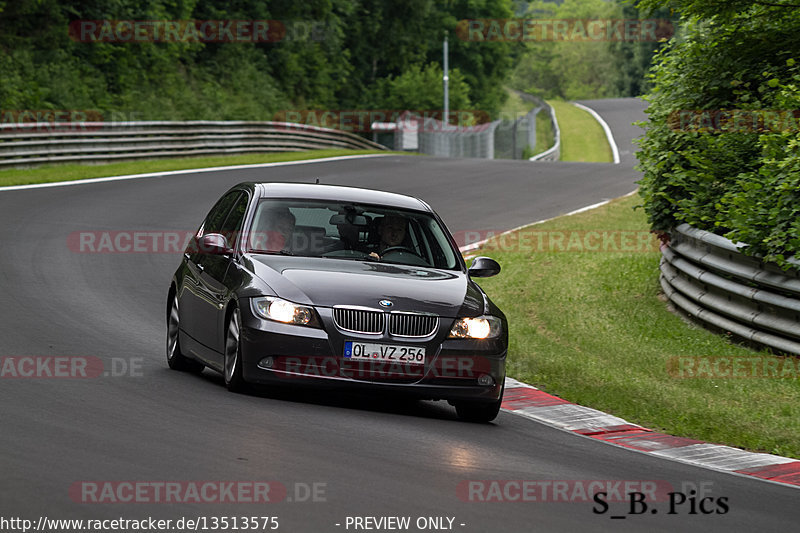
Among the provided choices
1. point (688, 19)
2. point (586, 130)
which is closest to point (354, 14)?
point (586, 130)

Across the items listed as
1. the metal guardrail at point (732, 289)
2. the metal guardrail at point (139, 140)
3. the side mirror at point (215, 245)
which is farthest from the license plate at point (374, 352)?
the metal guardrail at point (139, 140)

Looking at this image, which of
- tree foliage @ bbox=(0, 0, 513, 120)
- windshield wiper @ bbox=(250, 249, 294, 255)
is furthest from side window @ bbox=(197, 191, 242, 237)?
tree foliage @ bbox=(0, 0, 513, 120)

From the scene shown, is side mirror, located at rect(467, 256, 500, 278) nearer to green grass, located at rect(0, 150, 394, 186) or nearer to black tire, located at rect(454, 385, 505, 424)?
black tire, located at rect(454, 385, 505, 424)

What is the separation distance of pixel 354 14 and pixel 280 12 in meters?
8.96

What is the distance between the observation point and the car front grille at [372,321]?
870cm

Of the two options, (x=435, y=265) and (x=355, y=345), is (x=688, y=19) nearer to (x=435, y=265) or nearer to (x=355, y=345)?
(x=435, y=265)

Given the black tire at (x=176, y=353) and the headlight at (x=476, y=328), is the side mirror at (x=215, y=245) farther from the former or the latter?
the headlight at (x=476, y=328)

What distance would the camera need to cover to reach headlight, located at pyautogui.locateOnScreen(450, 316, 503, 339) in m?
8.92

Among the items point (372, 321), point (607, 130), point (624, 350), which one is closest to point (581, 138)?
point (607, 130)

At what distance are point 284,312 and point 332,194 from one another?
1.73 meters

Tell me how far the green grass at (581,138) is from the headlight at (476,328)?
56.1 m

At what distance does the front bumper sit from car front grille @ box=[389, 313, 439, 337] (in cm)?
4

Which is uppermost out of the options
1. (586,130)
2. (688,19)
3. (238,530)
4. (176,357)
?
(688,19)

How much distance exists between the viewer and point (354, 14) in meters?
70.6
